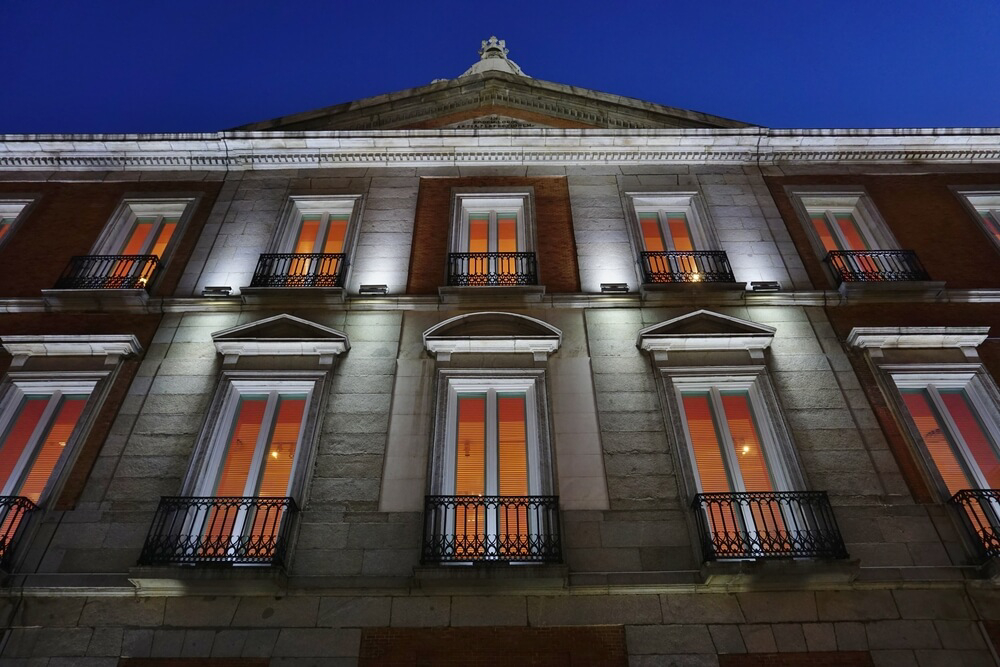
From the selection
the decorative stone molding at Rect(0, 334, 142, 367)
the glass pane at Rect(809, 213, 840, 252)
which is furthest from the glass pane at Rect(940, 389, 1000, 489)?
the decorative stone molding at Rect(0, 334, 142, 367)

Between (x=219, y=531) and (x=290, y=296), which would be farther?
(x=290, y=296)

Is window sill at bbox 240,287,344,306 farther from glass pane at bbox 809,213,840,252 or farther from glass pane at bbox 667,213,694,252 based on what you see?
glass pane at bbox 809,213,840,252

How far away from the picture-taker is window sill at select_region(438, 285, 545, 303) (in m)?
12.3

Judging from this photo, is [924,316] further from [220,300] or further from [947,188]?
[220,300]

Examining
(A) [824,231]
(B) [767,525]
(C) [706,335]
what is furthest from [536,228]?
(B) [767,525]

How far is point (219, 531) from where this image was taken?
920cm

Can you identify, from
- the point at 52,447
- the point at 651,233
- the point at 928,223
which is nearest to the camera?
the point at 52,447

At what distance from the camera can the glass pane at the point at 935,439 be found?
9875mm

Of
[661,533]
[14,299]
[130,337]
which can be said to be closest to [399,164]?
[130,337]

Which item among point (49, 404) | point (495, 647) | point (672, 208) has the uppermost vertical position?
point (672, 208)

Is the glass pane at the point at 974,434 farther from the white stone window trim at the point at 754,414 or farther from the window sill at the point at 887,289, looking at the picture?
the white stone window trim at the point at 754,414

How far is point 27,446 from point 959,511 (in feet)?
44.5

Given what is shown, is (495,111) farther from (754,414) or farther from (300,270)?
(754,414)

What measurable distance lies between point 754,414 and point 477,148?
8746mm
